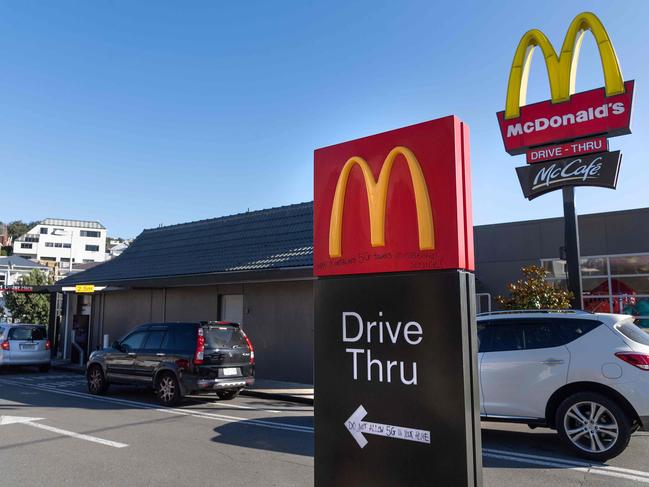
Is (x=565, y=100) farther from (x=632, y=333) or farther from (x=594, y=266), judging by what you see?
(x=632, y=333)

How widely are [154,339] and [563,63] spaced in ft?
40.2

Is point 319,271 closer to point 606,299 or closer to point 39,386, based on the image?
point 39,386

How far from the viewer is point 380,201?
2.76m

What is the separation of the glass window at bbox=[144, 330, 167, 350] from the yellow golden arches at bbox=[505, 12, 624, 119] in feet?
35.0

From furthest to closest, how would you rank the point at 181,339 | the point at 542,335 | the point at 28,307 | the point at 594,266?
1. the point at 28,307
2. the point at 594,266
3. the point at 181,339
4. the point at 542,335

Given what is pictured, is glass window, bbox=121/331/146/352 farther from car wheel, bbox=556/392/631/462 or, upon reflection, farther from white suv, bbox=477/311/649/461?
car wheel, bbox=556/392/631/462

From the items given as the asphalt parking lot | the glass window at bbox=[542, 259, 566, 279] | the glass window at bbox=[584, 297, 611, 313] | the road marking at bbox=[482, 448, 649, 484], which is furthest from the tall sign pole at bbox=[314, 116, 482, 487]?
the glass window at bbox=[584, 297, 611, 313]

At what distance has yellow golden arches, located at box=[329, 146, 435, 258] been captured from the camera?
2.56m

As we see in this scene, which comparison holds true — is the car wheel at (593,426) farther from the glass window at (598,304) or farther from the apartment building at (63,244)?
the apartment building at (63,244)

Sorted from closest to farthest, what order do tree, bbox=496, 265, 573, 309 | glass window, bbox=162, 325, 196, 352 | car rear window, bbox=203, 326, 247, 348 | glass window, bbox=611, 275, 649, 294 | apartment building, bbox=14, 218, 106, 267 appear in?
glass window, bbox=162, 325, 196, 352
car rear window, bbox=203, 326, 247, 348
tree, bbox=496, 265, 573, 309
glass window, bbox=611, 275, 649, 294
apartment building, bbox=14, 218, 106, 267

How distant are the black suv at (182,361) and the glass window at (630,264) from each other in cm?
1194

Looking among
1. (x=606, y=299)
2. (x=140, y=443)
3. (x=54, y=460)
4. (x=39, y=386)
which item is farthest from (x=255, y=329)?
(x=606, y=299)

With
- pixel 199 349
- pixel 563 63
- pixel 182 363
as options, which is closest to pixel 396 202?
pixel 199 349

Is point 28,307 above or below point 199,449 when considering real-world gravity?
above
